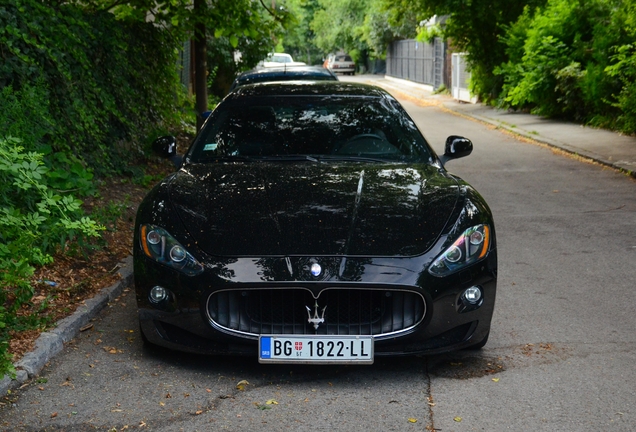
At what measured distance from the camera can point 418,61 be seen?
1839 inches

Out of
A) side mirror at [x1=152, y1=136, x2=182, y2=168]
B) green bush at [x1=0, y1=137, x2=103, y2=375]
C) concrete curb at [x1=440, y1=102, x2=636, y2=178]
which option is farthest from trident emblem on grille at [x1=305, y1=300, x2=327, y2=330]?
concrete curb at [x1=440, y1=102, x2=636, y2=178]

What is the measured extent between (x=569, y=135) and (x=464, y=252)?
1439 centimetres

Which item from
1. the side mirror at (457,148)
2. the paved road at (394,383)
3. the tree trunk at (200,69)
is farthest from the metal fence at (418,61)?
the paved road at (394,383)

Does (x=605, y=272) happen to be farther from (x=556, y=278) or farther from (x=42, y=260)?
(x=42, y=260)

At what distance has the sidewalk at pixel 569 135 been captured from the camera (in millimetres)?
14520

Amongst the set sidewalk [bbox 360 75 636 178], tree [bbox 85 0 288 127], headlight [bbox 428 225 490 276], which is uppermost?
tree [bbox 85 0 288 127]

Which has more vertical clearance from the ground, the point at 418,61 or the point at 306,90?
the point at 306,90

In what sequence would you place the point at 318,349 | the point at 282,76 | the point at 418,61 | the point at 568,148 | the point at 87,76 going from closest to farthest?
1. the point at 318,349
2. the point at 87,76
3. the point at 282,76
4. the point at 568,148
5. the point at 418,61

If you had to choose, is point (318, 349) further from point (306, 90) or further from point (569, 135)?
point (569, 135)

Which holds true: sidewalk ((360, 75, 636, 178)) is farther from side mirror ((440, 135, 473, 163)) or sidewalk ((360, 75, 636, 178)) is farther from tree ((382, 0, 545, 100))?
side mirror ((440, 135, 473, 163))

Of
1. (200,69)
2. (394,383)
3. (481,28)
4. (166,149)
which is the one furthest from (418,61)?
(394,383)

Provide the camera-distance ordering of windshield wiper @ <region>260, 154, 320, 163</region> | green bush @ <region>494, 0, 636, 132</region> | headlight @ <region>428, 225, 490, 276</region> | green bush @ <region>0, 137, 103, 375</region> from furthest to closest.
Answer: green bush @ <region>494, 0, 636, 132</region> → windshield wiper @ <region>260, 154, 320, 163</region> → green bush @ <region>0, 137, 103, 375</region> → headlight @ <region>428, 225, 490, 276</region>

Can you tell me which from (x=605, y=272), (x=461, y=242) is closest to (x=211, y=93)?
(x=605, y=272)

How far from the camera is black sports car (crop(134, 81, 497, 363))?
4.57 metres
